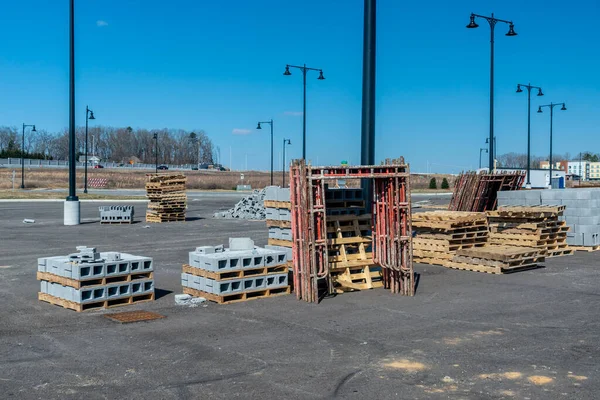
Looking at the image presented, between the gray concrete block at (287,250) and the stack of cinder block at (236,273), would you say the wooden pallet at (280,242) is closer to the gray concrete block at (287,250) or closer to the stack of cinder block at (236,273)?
the gray concrete block at (287,250)

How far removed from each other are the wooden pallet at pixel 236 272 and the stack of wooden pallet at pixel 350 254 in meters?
1.06

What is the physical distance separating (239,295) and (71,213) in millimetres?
20287

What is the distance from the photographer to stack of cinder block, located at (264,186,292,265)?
46.3ft

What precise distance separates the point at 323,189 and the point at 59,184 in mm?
81710

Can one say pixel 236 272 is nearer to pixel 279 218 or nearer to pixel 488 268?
pixel 279 218

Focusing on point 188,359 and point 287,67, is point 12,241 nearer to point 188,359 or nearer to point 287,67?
point 188,359

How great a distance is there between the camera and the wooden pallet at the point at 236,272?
12602mm

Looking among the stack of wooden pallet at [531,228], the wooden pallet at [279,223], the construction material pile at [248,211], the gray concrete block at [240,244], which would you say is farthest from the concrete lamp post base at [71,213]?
the gray concrete block at [240,244]

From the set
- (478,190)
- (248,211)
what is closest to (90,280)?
→ (478,190)

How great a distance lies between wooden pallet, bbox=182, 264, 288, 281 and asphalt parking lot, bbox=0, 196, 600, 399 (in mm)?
568

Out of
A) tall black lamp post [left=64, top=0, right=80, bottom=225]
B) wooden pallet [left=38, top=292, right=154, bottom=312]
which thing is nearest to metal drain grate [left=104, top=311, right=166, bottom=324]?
wooden pallet [left=38, top=292, right=154, bottom=312]

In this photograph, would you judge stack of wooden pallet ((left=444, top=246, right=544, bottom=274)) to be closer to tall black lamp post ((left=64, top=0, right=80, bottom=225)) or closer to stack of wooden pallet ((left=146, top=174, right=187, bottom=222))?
tall black lamp post ((left=64, top=0, right=80, bottom=225))

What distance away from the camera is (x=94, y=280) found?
39.7 feet

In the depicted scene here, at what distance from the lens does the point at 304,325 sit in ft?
35.9
